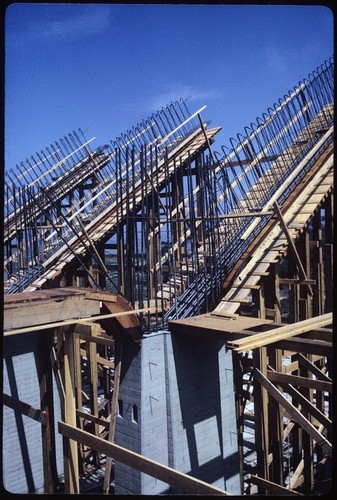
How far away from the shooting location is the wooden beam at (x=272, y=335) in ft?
18.7

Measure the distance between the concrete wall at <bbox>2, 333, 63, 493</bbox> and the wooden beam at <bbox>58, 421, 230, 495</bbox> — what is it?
473cm

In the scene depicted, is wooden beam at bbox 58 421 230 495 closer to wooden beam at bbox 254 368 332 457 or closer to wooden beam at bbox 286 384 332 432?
wooden beam at bbox 254 368 332 457

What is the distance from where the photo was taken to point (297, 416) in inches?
234

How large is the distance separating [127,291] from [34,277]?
16.7ft

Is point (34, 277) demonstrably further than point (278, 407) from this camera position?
Yes

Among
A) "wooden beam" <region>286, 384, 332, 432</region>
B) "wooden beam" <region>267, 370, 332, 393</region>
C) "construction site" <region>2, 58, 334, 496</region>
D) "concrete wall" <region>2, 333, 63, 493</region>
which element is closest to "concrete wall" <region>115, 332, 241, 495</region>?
"construction site" <region>2, 58, 334, 496</region>

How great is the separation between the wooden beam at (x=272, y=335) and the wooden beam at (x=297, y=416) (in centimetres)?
67

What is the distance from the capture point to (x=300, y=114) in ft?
49.2

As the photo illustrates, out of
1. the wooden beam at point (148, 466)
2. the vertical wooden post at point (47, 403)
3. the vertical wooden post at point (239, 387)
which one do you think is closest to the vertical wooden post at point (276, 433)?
the vertical wooden post at point (239, 387)

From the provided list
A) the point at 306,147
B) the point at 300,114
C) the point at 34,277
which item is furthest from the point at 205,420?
the point at 300,114

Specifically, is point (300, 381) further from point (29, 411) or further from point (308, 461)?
point (29, 411)

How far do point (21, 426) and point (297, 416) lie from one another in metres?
7.50

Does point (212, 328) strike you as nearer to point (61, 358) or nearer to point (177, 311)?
point (177, 311)

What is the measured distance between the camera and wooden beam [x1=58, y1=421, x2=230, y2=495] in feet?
15.6
